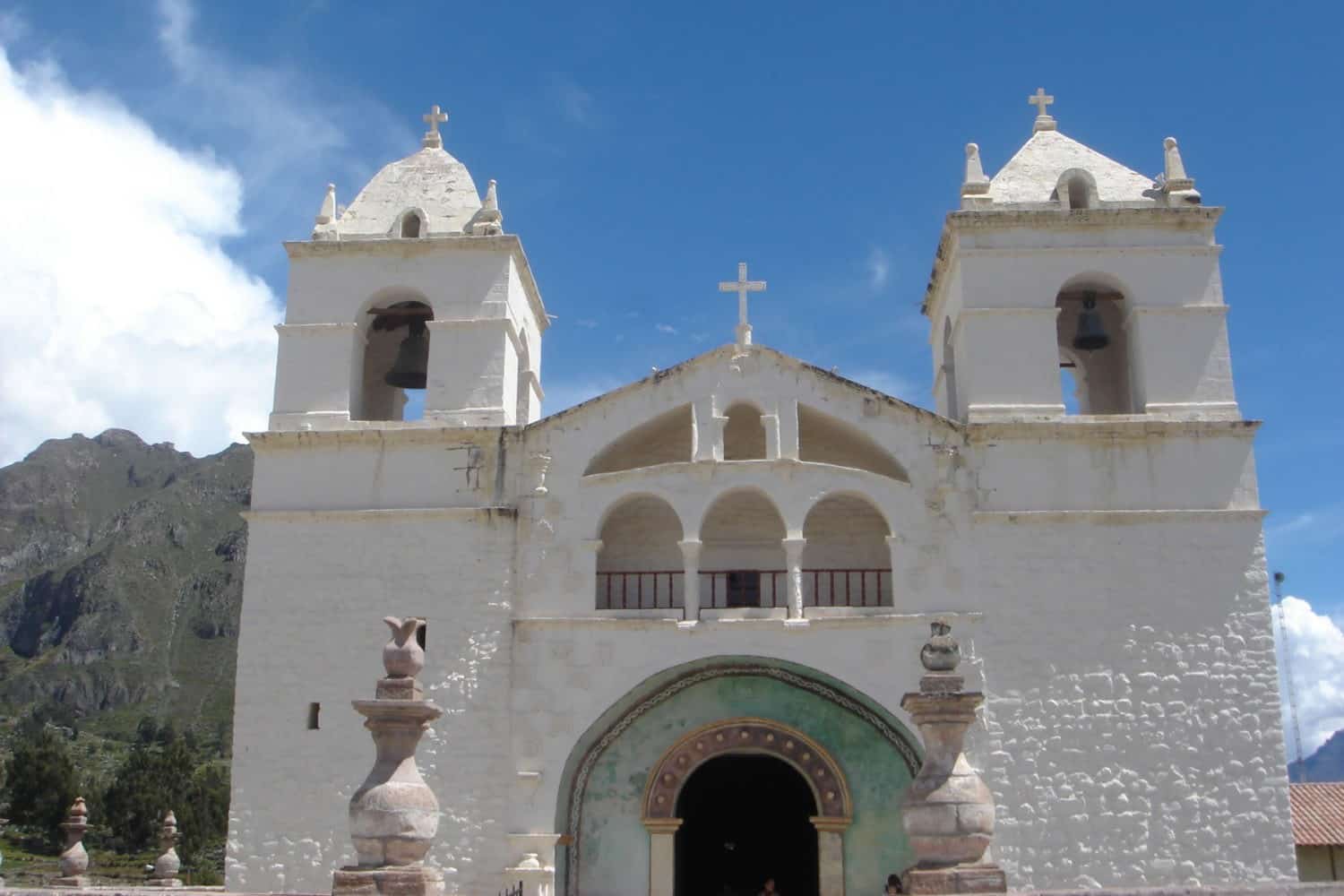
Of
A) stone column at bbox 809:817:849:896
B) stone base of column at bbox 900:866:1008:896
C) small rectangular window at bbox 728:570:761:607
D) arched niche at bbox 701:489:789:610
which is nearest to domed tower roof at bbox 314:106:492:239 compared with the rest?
arched niche at bbox 701:489:789:610

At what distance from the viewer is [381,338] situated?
20.9 meters

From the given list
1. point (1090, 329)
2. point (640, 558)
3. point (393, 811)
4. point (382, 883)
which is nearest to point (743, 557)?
point (640, 558)

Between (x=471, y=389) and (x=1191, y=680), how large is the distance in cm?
968

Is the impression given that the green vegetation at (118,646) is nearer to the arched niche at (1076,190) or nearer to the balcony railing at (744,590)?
the balcony railing at (744,590)

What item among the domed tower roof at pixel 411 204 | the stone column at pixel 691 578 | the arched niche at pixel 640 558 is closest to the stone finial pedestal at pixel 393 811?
the stone column at pixel 691 578

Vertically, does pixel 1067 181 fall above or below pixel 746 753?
above

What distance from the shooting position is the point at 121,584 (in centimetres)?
8100

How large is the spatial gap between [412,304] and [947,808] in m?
12.1

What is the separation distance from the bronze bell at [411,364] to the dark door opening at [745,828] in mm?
6703

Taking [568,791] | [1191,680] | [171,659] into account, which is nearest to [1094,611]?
[1191,680]

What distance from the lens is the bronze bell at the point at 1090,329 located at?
18.8 meters

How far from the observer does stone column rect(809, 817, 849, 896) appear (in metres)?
16.6

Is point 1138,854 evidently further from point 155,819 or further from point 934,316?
point 155,819

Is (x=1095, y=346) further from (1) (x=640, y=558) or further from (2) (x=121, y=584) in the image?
(2) (x=121, y=584)
